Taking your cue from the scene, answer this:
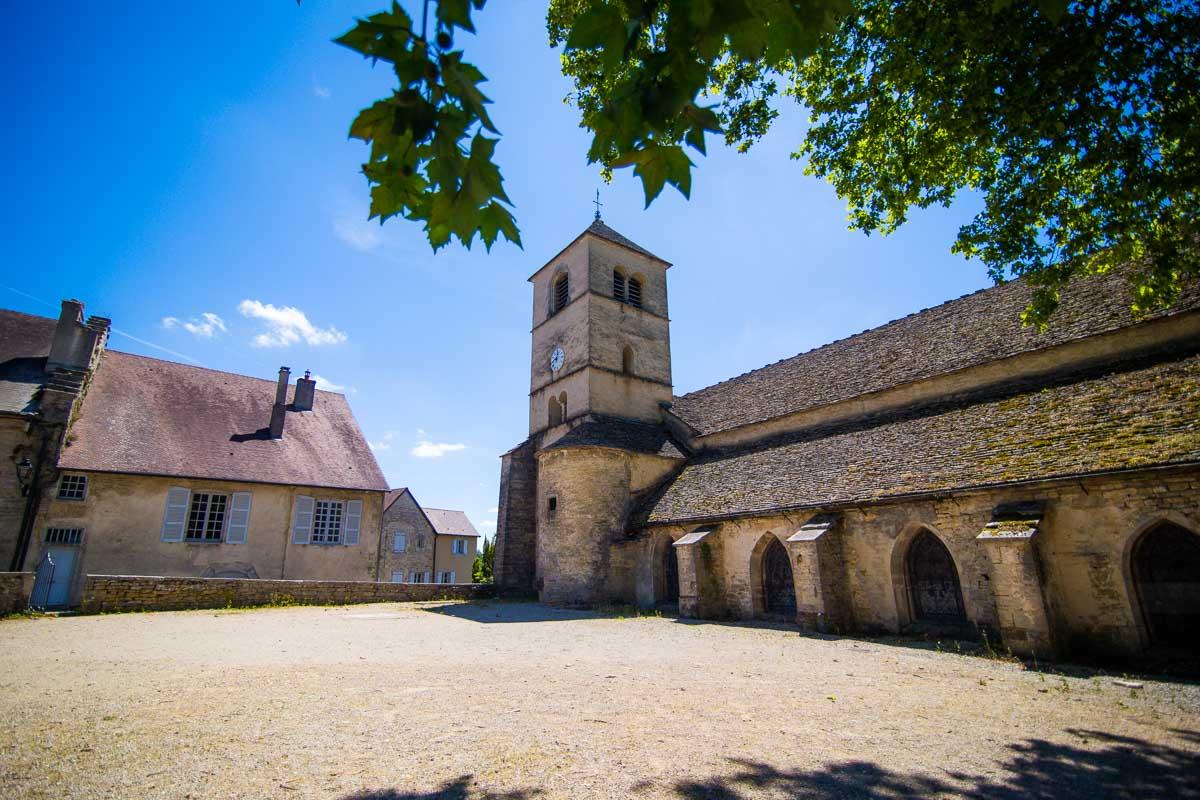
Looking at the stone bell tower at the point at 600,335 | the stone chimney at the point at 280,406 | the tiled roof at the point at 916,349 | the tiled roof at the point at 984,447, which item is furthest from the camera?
the stone chimney at the point at 280,406

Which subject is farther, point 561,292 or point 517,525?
point 561,292

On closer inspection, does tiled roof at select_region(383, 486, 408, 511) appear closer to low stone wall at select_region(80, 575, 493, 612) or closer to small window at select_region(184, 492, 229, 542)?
small window at select_region(184, 492, 229, 542)

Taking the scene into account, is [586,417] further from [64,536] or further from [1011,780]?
[1011,780]

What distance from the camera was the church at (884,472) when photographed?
27.9 feet

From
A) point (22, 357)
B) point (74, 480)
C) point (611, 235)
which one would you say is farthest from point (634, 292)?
point (22, 357)

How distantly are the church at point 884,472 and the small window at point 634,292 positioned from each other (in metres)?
0.09

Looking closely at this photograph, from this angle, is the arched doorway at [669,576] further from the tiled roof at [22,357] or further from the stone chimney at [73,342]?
the stone chimney at [73,342]

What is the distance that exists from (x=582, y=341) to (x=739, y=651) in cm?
1483

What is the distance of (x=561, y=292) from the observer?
2506 cm

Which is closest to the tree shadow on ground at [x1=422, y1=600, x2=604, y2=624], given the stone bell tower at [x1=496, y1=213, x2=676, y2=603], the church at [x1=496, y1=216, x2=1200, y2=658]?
the stone bell tower at [x1=496, y1=213, x2=676, y2=603]

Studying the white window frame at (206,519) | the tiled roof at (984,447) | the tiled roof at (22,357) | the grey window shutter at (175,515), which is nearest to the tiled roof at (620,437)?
the tiled roof at (984,447)

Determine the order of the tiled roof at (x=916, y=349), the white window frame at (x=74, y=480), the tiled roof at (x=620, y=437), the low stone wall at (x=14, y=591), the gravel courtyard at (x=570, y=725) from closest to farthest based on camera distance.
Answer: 1. the gravel courtyard at (x=570, y=725)
2. the tiled roof at (x=916, y=349)
3. the low stone wall at (x=14, y=591)
4. the white window frame at (x=74, y=480)
5. the tiled roof at (x=620, y=437)

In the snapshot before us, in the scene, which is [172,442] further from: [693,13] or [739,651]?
[693,13]

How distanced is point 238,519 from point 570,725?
20165mm
